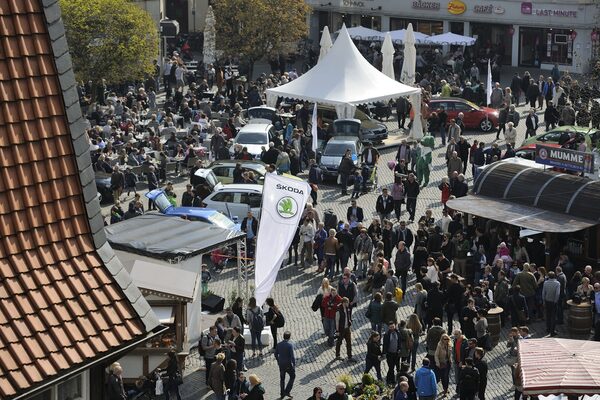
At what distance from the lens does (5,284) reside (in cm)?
1164

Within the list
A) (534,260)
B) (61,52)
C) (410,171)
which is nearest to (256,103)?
(410,171)

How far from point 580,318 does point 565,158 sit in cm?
619

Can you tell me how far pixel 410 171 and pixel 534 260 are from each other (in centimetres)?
964

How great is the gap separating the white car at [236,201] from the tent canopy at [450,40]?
2883cm

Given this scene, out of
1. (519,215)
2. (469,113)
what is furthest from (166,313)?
(469,113)

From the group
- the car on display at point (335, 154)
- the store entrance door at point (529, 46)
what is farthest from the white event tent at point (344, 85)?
the store entrance door at point (529, 46)

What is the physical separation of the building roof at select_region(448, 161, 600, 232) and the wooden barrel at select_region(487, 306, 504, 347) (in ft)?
12.6

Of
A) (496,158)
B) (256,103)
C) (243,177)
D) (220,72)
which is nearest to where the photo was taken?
(243,177)

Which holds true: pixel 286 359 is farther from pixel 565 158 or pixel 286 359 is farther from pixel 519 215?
pixel 565 158

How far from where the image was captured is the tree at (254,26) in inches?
2265

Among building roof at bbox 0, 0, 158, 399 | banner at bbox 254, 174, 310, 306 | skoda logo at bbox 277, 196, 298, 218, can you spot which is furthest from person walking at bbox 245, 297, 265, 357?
building roof at bbox 0, 0, 158, 399

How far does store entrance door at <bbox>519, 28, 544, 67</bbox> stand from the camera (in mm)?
64938

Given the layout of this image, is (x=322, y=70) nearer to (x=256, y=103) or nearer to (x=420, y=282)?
(x=256, y=103)

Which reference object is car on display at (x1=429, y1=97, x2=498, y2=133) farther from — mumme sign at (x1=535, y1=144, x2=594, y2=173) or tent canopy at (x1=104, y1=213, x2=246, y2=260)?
tent canopy at (x1=104, y1=213, x2=246, y2=260)
